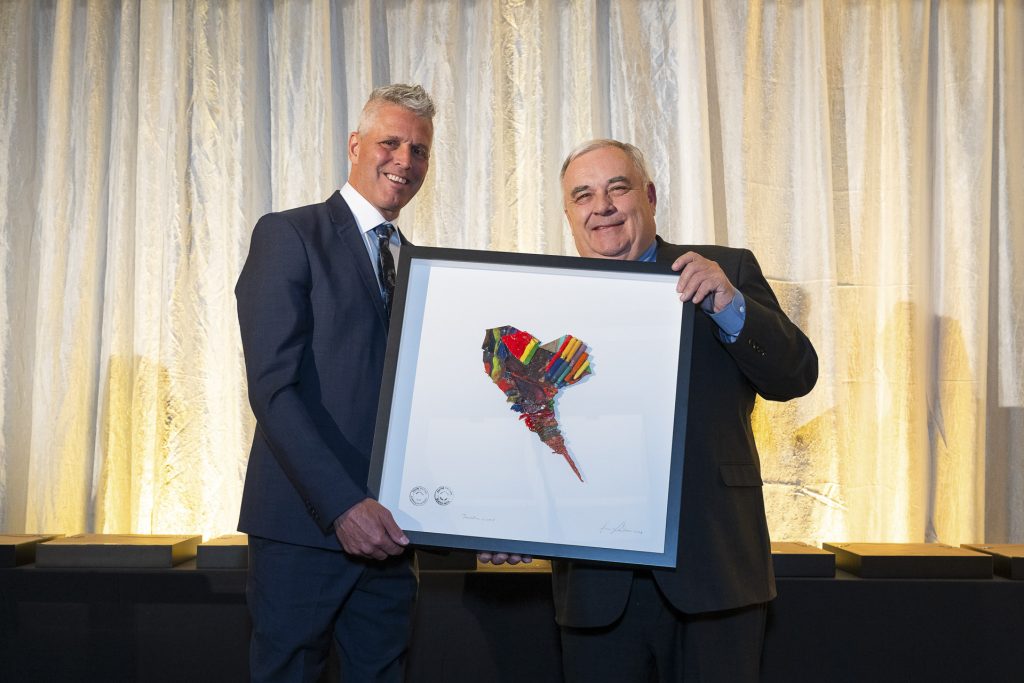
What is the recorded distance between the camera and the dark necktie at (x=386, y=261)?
1.77 metres

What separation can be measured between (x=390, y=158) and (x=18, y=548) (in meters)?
1.55

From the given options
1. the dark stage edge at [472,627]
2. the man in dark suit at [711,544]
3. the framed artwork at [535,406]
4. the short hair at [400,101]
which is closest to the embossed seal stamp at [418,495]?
the framed artwork at [535,406]

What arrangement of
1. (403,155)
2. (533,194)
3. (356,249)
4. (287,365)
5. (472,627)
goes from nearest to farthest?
(287,365)
(356,249)
(403,155)
(472,627)
(533,194)

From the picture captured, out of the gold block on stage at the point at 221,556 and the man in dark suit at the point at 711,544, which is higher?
the man in dark suit at the point at 711,544

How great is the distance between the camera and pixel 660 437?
1.55 meters

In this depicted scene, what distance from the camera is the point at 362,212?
6.07 ft

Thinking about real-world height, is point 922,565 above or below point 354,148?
below

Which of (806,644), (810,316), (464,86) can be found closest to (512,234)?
(464,86)

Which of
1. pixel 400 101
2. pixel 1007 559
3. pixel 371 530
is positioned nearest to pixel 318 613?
pixel 371 530

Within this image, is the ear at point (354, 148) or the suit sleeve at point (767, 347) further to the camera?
the ear at point (354, 148)

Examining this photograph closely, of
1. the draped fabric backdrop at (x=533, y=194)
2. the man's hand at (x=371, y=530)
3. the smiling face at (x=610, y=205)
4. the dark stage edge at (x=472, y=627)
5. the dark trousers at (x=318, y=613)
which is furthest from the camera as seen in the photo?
the draped fabric backdrop at (x=533, y=194)

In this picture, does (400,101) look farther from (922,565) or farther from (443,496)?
(922,565)

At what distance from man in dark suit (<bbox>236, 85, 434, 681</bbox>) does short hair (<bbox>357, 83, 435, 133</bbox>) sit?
25 centimetres

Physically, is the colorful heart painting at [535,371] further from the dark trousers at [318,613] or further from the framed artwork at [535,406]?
the dark trousers at [318,613]
